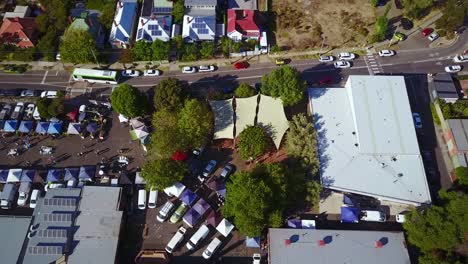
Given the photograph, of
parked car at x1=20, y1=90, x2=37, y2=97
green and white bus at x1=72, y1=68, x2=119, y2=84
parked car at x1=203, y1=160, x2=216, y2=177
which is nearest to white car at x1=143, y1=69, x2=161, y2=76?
green and white bus at x1=72, y1=68, x2=119, y2=84

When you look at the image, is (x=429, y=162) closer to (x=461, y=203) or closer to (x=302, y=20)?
(x=461, y=203)

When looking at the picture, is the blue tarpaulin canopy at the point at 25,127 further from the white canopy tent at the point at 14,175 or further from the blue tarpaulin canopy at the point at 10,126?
the white canopy tent at the point at 14,175

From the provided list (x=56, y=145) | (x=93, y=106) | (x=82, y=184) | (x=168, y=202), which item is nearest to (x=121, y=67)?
(x=93, y=106)

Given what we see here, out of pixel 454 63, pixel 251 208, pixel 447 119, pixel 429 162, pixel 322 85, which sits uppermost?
pixel 454 63

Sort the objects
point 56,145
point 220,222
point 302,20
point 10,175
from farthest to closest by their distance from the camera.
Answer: point 302,20, point 56,145, point 10,175, point 220,222

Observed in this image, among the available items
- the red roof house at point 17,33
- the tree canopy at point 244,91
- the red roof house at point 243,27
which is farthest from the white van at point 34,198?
the red roof house at point 243,27

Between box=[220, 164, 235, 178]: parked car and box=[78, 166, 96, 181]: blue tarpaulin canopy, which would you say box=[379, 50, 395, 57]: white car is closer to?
box=[220, 164, 235, 178]: parked car
